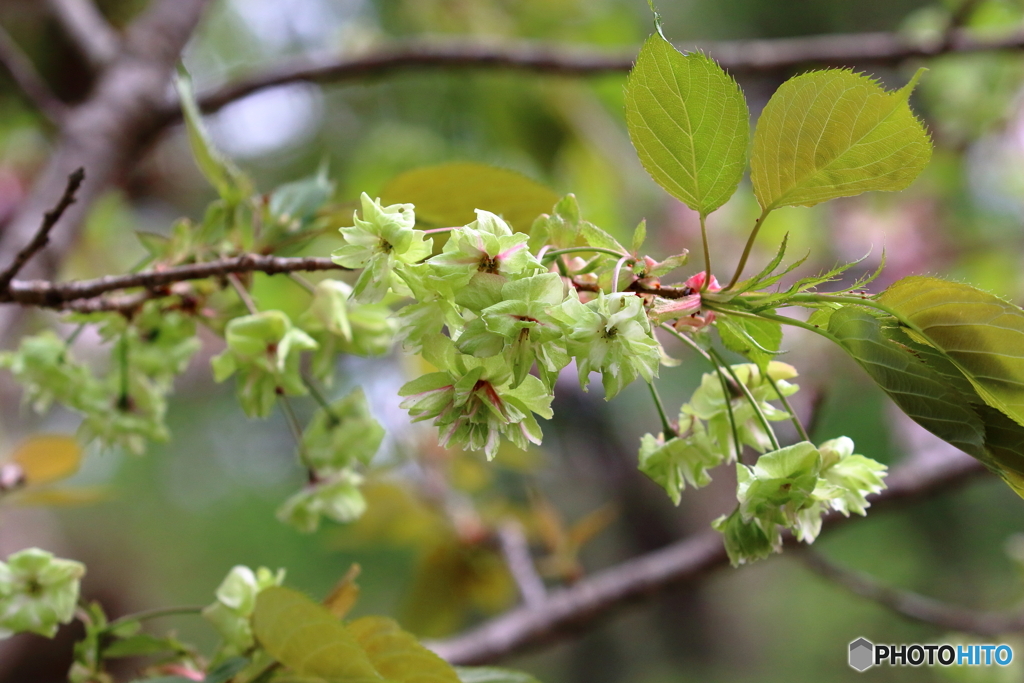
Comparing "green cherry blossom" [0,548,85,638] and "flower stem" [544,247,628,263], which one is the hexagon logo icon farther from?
"green cherry blossom" [0,548,85,638]

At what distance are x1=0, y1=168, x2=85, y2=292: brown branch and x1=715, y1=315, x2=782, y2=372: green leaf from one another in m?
0.41

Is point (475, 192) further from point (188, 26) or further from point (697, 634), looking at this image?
point (697, 634)

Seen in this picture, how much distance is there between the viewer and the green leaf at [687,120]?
40cm

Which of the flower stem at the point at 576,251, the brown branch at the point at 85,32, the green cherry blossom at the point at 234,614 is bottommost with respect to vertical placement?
the green cherry blossom at the point at 234,614

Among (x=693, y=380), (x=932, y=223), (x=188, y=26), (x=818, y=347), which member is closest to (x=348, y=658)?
(x=188, y=26)

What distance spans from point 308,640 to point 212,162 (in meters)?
0.42

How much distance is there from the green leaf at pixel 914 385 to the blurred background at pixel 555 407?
0.91m

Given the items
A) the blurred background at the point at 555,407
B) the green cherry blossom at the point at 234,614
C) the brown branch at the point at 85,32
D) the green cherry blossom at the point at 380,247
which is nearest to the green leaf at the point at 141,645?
the green cherry blossom at the point at 234,614

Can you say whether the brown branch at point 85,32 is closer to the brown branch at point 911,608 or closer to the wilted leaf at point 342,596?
the wilted leaf at point 342,596

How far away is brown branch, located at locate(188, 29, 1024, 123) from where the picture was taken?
1242mm

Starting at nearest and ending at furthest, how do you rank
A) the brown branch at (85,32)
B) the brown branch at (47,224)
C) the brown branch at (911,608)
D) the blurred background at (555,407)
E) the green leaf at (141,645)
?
the brown branch at (47,224), the green leaf at (141,645), the brown branch at (911,608), the brown branch at (85,32), the blurred background at (555,407)

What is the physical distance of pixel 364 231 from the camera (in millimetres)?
410

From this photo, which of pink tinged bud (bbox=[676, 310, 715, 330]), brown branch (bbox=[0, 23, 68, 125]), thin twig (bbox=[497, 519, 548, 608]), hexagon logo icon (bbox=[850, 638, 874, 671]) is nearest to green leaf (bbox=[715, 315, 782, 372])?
pink tinged bud (bbox=[676, 310, 715, 330])

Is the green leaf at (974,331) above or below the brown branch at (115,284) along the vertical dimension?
below
